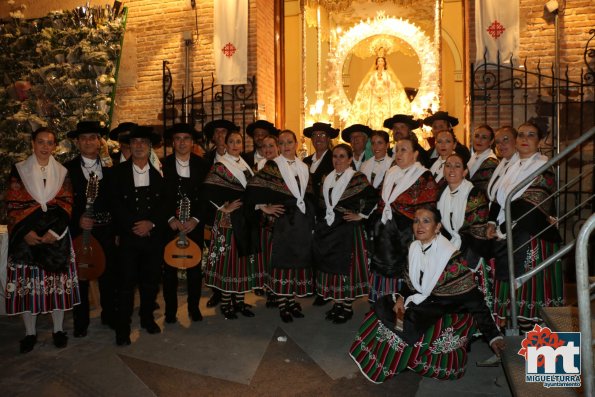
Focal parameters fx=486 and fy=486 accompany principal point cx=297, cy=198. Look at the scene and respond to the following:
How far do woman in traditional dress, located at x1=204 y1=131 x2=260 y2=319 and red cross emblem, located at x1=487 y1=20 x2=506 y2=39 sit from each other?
4.96 m

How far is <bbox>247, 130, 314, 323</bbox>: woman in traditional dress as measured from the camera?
490 centimetres

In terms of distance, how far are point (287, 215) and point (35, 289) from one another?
2.39 metres

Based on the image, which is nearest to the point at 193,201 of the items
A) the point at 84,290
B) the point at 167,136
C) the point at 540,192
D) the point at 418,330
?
the point at 167,136

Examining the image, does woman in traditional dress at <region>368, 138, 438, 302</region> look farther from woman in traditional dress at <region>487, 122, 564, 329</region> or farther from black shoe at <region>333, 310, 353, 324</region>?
woman in traditional dress at <region>487, 122, 564, 329</region>

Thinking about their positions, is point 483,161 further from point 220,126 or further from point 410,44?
point 410,44

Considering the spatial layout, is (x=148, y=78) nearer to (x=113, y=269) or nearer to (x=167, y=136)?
(x=167, y=136)

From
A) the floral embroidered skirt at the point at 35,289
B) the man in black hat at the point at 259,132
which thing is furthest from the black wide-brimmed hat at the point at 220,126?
the floral embroidered skirt at the point at 35,289

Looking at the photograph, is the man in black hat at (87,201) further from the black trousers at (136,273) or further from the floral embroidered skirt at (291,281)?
the floral embroidered skirt at (291,281)

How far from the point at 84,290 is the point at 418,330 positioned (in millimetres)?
3149

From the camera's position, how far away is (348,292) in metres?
4.94

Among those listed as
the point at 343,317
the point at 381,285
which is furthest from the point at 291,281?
the point at 381,285

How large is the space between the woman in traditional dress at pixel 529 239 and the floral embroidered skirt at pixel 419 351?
81cm

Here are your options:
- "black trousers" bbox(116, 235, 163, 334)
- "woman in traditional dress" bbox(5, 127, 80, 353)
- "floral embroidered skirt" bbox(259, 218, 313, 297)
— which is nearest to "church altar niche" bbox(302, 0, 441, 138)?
"floral embroidered skirt" bbox(259, 218, 313, 297)

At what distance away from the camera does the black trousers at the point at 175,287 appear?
4.88 m
